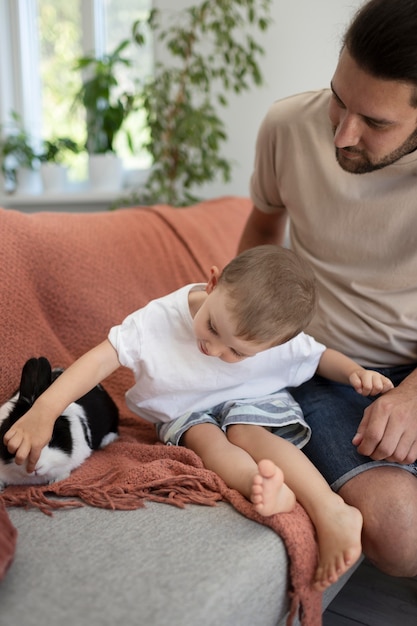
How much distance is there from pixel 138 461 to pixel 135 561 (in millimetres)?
325

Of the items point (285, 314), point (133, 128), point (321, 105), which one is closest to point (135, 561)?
point (285, 314)

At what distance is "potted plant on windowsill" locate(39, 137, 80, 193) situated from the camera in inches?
120

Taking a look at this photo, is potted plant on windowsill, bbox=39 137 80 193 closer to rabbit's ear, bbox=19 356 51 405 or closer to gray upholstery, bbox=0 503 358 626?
rabbit's ear, bbox=19 356 51 405

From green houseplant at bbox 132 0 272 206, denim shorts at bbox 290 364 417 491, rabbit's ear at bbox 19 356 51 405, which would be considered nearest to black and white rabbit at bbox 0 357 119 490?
rabbit's ear at bbox 19 356 51 405

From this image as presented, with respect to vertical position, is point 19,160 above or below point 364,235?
below

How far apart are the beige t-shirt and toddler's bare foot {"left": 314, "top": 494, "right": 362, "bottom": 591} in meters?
0.43

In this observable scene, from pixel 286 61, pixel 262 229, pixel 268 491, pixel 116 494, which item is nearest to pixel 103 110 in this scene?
pixel 286 61

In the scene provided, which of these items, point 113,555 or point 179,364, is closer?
point 113,555

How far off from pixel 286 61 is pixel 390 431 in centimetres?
189

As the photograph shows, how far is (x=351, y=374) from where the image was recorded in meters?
1.17

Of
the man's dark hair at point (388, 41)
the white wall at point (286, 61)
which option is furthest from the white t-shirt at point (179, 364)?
the white wall at point (286, 61)

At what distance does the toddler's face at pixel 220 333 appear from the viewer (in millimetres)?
1011

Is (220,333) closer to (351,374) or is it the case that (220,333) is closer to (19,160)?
(351,374)

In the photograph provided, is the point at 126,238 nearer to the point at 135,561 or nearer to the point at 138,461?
the point at 138,461
